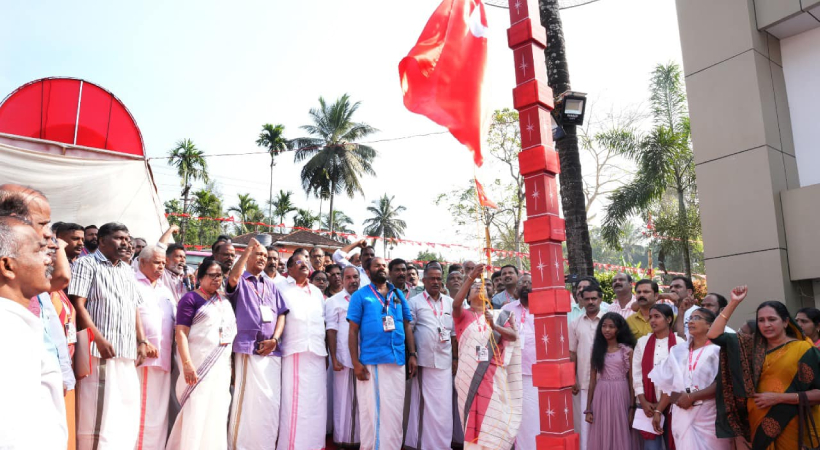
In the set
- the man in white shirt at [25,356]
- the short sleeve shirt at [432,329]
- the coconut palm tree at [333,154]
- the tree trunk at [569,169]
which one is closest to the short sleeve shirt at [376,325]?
the short sleeve shirt at [432,329]

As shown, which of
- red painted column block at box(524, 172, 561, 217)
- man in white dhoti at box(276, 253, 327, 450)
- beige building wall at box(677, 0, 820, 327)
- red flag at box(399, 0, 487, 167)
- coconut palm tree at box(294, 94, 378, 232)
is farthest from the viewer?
coconut palm tree at box(294, 94, 378, 232)

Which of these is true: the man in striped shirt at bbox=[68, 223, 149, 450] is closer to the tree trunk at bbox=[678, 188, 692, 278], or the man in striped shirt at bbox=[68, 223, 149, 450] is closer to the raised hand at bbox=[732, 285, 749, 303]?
the raised hand at bbox=[732, 285, 749, 303]

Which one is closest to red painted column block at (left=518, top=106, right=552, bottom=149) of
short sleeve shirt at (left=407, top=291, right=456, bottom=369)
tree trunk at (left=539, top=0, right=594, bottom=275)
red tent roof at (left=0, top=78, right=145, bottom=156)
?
short sleeve shirt at (left=407, top=291, right=456, bottom=369)

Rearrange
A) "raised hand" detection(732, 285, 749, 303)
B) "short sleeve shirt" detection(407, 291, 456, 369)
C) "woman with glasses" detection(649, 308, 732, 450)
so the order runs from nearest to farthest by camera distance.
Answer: "raised hand" detection(732, 285, 749, 303) → "woman with glasses" detection(649, 308, 732, 450) → "short sleeve shirt" detection(407, 291, 456, 369)

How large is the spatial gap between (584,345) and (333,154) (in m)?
30.2

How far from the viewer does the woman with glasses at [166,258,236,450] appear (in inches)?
193

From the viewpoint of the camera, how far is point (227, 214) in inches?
1682

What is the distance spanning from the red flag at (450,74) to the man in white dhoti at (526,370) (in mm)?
2326

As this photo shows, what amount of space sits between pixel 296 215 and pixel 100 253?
1452 inches

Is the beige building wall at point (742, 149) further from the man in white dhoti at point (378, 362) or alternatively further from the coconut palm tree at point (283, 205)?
the coconut palm tree at point (283, 205)

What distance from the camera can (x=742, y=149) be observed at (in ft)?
22.8

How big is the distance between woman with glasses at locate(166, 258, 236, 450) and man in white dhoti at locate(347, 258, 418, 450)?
1.27m

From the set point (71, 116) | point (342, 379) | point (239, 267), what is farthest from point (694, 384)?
point (71, 116)

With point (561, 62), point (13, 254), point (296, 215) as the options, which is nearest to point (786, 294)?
point (561, 62)
